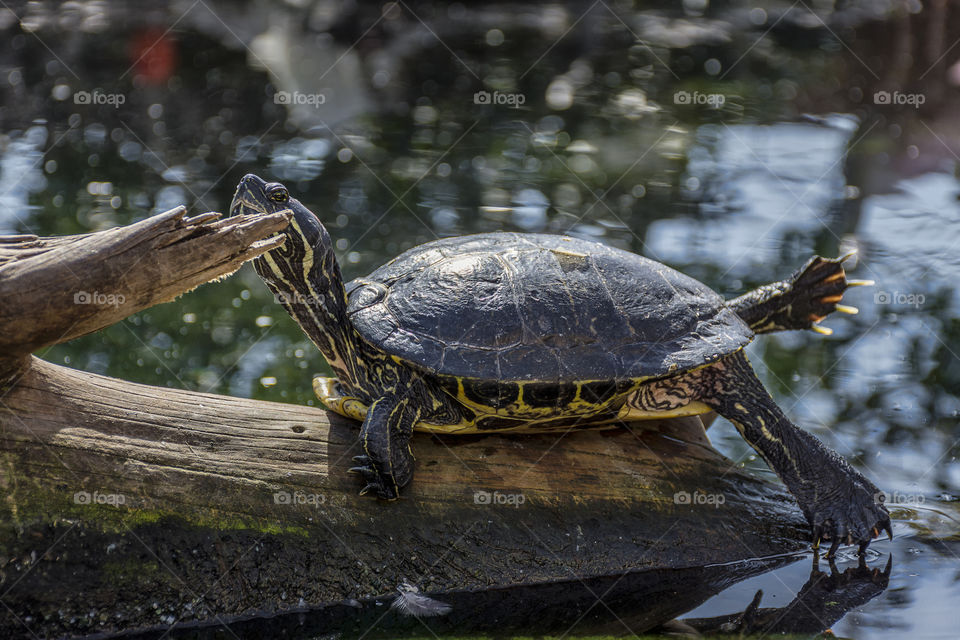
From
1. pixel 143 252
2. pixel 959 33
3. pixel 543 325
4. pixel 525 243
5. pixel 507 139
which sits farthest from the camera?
pixel 959 33

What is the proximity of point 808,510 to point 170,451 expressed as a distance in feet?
8.28

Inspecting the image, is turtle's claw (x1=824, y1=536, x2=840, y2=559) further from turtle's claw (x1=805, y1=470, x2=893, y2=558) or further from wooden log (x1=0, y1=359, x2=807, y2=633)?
wooden log (x1=0, y1=359, x2=807, y2=633)

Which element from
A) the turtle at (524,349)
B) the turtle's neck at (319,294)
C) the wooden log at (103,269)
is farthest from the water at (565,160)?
the wooden log at (103,269)

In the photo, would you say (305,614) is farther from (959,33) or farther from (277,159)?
(959,33)

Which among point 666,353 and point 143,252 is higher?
point 143,252

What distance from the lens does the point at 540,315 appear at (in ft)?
11.5

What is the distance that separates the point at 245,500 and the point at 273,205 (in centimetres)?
114

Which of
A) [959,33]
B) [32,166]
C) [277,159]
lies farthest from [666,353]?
[959,33]

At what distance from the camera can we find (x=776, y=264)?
6.72 metres

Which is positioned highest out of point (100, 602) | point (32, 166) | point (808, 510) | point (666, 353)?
point (666, 353)

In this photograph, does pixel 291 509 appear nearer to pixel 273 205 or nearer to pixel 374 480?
pixel 374 480

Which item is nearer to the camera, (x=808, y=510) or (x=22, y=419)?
(x=22, y=419)

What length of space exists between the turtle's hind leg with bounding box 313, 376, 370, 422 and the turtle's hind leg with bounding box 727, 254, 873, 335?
5.81 feet

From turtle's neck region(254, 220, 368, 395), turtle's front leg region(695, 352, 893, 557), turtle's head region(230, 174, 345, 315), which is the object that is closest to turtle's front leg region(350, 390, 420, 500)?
turtle's neck region(254, 220, 368, 395)
